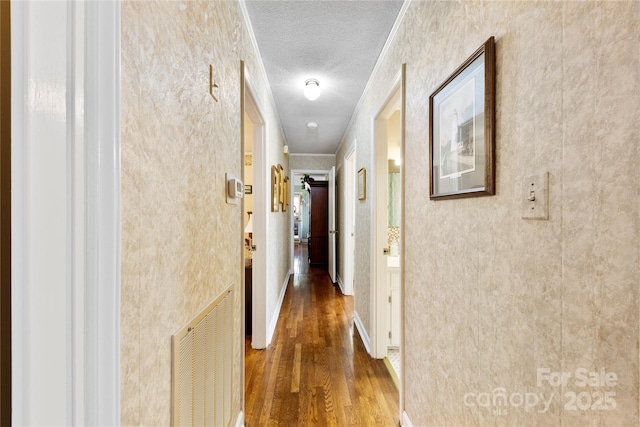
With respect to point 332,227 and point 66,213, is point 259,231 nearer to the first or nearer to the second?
point 66,213

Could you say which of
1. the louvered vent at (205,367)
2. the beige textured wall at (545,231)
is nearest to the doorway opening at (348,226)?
the beige textured wall at (545,231)

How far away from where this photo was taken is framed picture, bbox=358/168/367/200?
293 cm

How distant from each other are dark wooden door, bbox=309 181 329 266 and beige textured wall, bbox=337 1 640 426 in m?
5.36

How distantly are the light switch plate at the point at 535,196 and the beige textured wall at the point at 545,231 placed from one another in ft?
0.06

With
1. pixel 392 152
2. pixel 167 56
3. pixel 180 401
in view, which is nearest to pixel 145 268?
pixel 180 401

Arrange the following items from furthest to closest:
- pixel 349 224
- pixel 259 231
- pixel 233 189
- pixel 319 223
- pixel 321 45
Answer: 1. pixel 319 223
2. pixel 349 224
3. pixel 259 231
4. pixel 321 45
5. pixel 233 189

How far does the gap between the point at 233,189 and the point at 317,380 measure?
1.58 m

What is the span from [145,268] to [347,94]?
2.71m

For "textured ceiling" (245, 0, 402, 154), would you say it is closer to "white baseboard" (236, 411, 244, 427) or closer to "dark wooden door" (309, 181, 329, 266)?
"white baseboard" (236, 411, 244, 427)

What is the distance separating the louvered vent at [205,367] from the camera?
883 mm

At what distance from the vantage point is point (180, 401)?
89 cm

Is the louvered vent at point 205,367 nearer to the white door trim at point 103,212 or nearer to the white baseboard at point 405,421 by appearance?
the white door trim at point 103,212

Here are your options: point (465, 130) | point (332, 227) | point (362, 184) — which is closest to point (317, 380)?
point (362, 184)

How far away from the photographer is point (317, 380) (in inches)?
85.0
